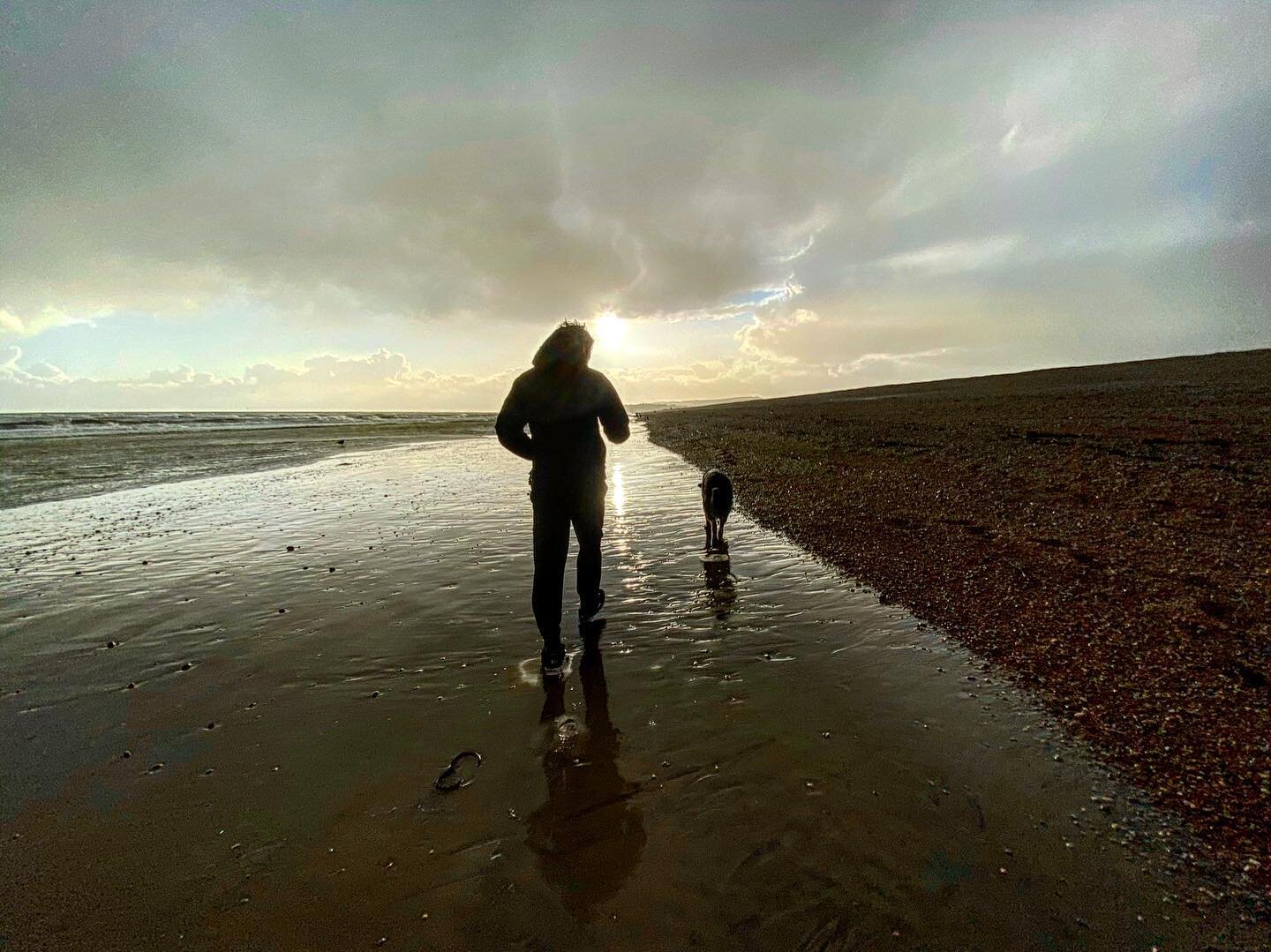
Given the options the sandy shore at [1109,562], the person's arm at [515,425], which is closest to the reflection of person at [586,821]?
the person's arm at [515,425]

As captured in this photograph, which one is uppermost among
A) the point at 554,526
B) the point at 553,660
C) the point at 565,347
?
the point at 565,347

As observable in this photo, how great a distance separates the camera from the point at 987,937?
2402mm

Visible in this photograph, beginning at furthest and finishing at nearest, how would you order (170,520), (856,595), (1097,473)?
(170,520), (1097,473), (856,595)

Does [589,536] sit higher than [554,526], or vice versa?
[554,526]

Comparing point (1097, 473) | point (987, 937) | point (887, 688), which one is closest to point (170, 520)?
point (887, 688)

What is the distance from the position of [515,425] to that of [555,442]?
470mm

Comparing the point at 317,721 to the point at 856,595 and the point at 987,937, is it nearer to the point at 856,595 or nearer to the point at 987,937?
the point at 987,937

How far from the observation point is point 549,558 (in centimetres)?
521

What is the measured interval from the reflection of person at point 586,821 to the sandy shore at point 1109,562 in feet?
9.94

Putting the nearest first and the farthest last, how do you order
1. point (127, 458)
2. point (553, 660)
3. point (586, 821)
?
point (586, 821) → point (553, 660) → point (127, 458)

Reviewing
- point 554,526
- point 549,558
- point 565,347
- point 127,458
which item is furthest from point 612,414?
point 127,458

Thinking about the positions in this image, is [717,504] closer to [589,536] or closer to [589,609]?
[589,609]

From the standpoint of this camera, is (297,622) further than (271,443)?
No

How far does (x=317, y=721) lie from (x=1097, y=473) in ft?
47.1
